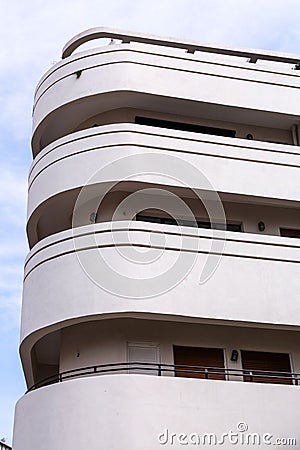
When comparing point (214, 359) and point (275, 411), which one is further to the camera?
point (214, 359)

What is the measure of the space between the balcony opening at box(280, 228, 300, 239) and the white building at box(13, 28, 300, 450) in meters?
0.03

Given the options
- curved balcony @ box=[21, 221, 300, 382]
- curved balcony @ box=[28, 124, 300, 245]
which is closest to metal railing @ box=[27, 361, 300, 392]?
curved balcony @ box=[21, 221, 300, 382]

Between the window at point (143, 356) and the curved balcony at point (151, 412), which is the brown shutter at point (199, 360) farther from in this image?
the curved balcony at point (151, 412)

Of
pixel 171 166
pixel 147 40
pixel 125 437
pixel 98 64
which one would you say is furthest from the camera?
pixel 147 40

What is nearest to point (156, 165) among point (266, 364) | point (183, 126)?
point (183, 126)

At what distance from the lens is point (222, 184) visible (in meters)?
13.7

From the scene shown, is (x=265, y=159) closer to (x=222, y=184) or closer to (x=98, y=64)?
(x=222, y=184)

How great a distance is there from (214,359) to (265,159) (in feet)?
15.2

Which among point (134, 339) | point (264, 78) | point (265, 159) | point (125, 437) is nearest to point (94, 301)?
point (134, 339)

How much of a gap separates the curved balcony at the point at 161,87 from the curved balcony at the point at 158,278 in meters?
3.61

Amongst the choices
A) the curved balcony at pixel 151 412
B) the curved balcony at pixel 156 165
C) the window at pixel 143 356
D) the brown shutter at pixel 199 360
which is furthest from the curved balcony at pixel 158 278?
the curved balcony at pixel 151 412

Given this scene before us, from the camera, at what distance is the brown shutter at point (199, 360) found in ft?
40.9

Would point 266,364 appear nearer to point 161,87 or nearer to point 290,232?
point 290,232

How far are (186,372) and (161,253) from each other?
2356 millimetres
